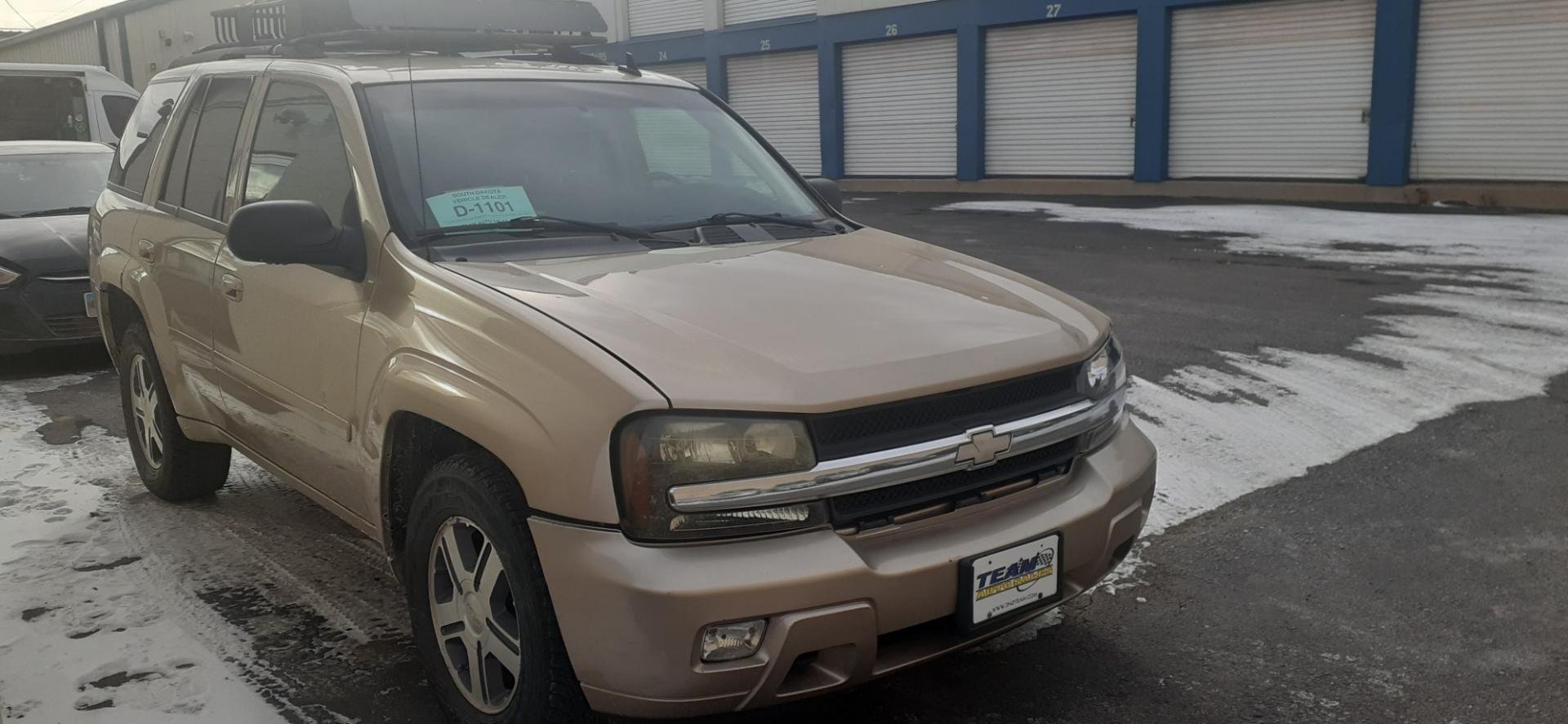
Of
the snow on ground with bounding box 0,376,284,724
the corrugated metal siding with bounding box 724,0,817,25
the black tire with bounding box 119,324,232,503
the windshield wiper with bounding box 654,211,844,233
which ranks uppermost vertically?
the corrugated metal siding with bounding box 724,0,817,25

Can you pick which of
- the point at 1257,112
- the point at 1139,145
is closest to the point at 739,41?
the point at 1139,145

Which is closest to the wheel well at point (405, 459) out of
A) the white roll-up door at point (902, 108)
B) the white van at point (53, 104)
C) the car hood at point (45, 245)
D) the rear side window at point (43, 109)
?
the car hood at point (45, 245)

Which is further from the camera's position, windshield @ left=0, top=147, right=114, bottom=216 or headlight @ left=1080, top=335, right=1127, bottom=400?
windshield @ left=0, top=147, right=114, bottom=216

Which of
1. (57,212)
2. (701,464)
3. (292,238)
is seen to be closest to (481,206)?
(292,238)

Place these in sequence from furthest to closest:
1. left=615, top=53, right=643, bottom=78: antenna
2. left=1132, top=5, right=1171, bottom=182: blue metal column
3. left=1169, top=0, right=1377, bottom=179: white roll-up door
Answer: left=1132, top=5, right=1171, bottom=182: blue metal column
left=1169, top=0, right=1377, bottom=179: white roll-up door
left=615, top=53, right=643, bottom=78: antenna

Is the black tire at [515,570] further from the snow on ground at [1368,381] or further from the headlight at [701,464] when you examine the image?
the snow on ground at [1368,381]

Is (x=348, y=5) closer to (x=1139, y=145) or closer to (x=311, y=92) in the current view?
(x=311, y=92)

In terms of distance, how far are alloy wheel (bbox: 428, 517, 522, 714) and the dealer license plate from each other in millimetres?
1029

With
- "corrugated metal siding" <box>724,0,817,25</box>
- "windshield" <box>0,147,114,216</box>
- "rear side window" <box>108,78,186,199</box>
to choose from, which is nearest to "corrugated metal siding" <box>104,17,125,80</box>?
"corrugated metal siding" <box>724,0,817,25</box>

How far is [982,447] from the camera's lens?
9.37ft

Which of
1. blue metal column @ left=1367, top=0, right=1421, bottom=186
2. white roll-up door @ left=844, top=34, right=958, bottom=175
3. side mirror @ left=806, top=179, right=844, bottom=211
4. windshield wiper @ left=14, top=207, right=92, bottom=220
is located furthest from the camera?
white roll-up door @ left=844, top=34, right=958, bottom=175

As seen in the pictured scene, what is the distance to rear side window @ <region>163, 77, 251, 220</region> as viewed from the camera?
440cm

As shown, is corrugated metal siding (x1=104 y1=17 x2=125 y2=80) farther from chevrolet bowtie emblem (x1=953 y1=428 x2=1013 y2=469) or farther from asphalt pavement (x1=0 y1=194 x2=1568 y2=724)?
chevrolet bowtie emblem (x1=953 y1=428 x2=1013 y2=469)

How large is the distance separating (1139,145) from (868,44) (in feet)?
23.4
